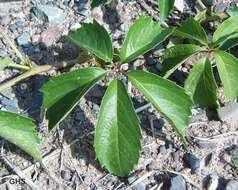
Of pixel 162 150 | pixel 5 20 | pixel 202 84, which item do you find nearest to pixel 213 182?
pixel 162 150

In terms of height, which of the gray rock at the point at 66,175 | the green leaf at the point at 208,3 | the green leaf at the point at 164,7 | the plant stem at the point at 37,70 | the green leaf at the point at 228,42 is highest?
the green leaf at the point at 208,3

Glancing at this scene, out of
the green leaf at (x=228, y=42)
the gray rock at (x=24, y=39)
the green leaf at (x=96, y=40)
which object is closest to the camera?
the green leaf at (x=96, y=40)

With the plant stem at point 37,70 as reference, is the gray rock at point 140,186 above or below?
below

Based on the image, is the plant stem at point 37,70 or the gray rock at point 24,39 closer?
the plant stem at point 37,70

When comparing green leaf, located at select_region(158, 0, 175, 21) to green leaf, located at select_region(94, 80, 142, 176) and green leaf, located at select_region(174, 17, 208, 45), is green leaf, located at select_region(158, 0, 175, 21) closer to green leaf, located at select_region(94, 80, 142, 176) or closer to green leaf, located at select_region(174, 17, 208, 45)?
green leaf, located at select_region(174, 17, 208, 45)

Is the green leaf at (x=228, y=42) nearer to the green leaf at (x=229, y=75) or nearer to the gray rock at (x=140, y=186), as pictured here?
the green leaf at (x=229, y=75)

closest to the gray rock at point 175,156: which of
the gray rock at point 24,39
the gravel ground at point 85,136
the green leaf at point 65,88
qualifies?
the gravel ground at point 85,136

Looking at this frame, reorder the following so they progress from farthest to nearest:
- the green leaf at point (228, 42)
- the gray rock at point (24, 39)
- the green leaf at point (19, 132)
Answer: the gray rock at point (24, 39)
the green leaf at point (228, 42)
the green leaf at point (19, 132)
